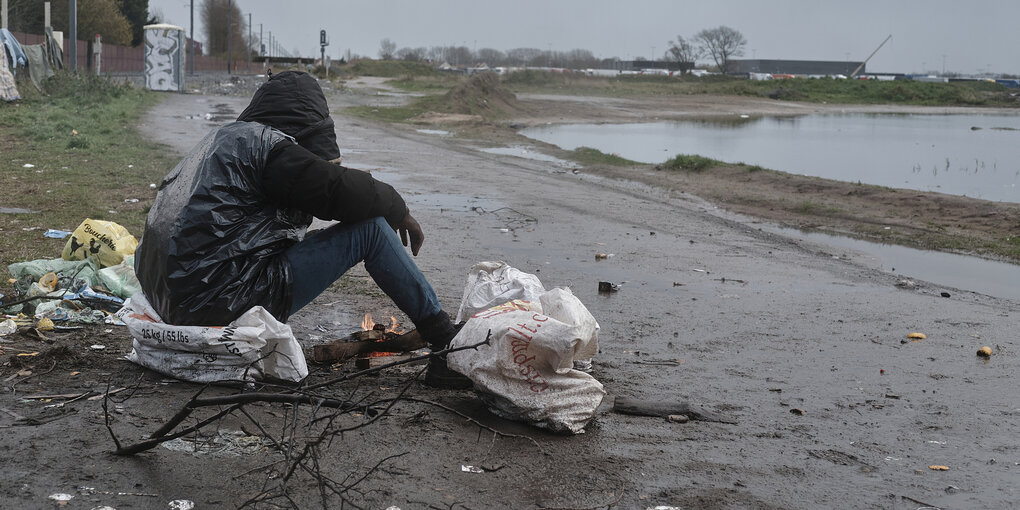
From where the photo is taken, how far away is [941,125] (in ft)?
122

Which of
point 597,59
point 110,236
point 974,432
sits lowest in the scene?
point 974,432

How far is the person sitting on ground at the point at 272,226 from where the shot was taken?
134 inches

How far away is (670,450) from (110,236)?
3.56 metres

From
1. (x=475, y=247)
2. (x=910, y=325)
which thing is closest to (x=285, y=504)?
(x=910, y=325)

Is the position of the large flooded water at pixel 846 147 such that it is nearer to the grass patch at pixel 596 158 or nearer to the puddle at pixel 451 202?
the grass patch at pixel 596 158

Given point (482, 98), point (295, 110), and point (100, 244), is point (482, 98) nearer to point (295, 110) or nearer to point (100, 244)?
point (100, 244)

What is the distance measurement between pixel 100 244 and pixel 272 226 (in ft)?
6.92

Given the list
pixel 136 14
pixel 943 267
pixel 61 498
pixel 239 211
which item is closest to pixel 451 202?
pixel 943 267

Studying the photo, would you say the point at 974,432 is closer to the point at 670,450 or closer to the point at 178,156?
the point at 670,450

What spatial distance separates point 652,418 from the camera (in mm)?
3854

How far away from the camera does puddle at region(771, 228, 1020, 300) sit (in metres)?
7.66

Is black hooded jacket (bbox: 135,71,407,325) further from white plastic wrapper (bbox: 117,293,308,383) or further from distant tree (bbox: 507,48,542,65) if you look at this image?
distant tree (bbox: 507,48,542,65)

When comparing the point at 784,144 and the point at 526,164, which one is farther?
the point at 784,144

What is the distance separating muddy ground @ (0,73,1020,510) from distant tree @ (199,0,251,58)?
86.4m
